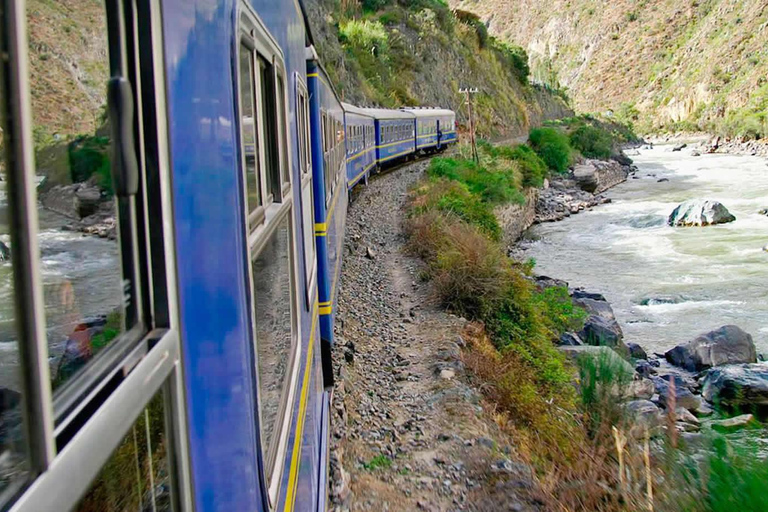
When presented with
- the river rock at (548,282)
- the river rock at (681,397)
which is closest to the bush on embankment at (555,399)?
the river rock at (548,282)

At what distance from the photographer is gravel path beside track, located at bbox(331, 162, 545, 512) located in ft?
17.2

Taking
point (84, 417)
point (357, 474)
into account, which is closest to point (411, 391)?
point (357, 474)

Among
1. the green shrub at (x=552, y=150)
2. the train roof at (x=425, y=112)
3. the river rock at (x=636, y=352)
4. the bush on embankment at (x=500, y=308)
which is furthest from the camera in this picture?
the green shrub at (x=552, y=150)

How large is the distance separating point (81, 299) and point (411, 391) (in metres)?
6.35

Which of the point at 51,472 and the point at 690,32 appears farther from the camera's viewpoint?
the point at 690,32

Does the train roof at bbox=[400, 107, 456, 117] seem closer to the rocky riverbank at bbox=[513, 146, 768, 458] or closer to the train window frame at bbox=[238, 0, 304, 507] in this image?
the rocky riverbank at bbox=[513, 146, 768, 458]

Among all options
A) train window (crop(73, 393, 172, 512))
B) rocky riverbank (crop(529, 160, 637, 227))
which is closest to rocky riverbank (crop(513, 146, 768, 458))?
train window (crop(73, 393, 172, 512))

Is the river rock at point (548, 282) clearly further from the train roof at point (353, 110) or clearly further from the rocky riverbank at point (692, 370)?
the train roof at point (353, 110)

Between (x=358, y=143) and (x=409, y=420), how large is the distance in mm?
10134

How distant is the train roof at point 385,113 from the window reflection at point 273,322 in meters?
15.1

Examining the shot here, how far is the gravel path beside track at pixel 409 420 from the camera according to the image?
17.2ft

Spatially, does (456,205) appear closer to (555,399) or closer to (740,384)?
(740,384)

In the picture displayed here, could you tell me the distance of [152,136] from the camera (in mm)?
1108

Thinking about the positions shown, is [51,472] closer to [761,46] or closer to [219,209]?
[219,209]
